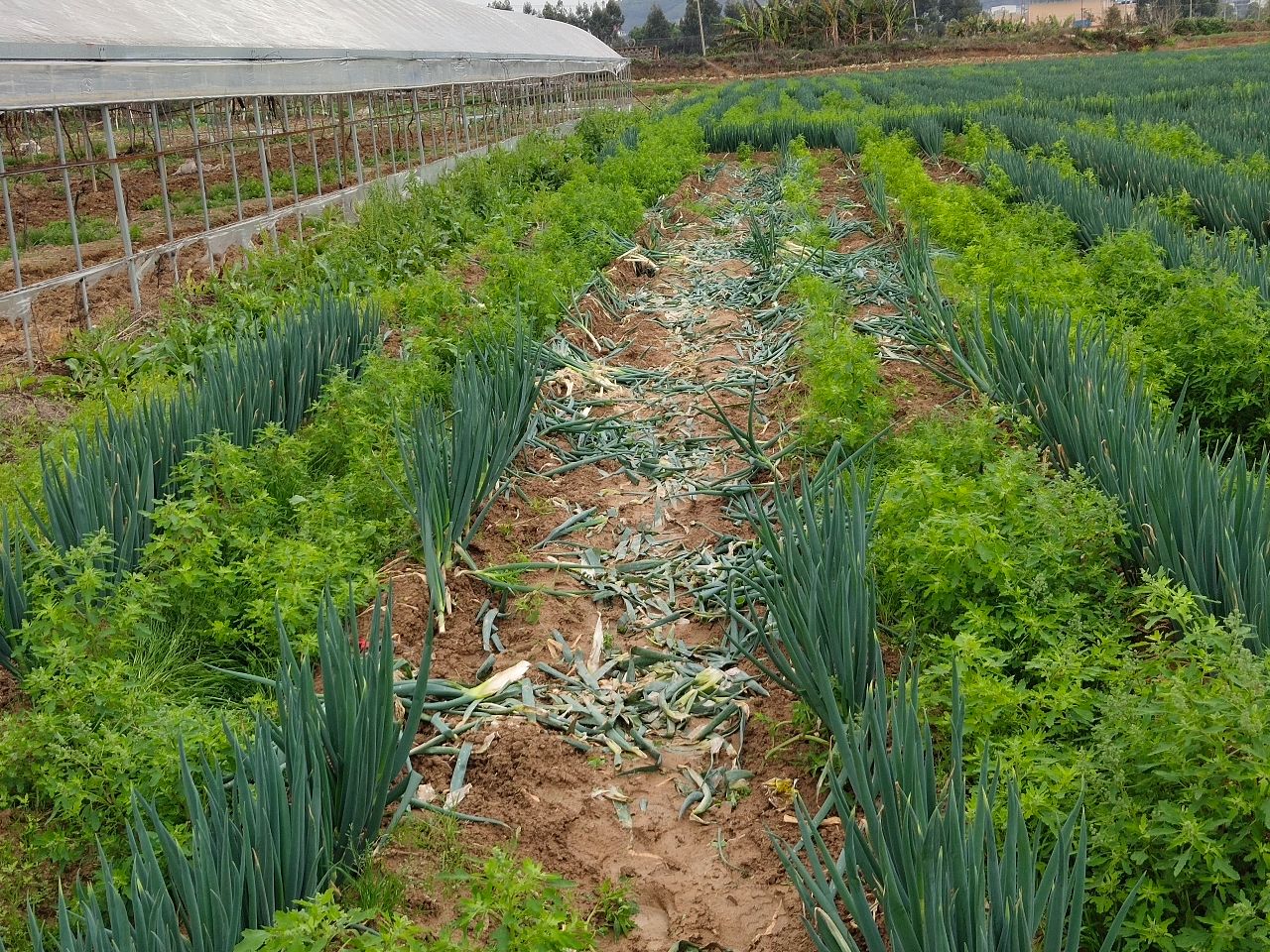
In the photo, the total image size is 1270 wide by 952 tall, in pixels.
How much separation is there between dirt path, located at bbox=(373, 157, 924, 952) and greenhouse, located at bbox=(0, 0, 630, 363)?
12.4 ft

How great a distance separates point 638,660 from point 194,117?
7.45m

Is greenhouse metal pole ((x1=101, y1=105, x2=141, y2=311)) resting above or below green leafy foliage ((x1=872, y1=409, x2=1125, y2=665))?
above

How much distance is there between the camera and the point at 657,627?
4.04 metres

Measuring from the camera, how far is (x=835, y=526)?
128 inches

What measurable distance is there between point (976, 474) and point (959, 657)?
1572 mm

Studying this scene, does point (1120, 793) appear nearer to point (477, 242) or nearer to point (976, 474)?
point (976, 474)

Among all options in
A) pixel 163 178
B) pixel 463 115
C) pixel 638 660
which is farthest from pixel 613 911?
pixel 463 115

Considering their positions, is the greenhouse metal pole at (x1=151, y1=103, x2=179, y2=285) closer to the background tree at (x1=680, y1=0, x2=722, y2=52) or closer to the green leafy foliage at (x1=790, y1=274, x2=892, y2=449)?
the green leafy foliage at (x1=790, y1=274, x2=892, y2=449)

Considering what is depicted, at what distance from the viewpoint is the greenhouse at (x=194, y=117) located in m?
7.78

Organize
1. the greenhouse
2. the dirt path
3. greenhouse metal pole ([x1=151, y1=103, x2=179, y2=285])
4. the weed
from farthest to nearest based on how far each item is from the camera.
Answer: greenhouse metal pole ([x1=151, y1=103, x2=179, y2=285]), the greenhouse, the dirt path, the weed

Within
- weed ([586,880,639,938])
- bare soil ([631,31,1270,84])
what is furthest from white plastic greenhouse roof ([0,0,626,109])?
bare soil ([631,31,1270,84])

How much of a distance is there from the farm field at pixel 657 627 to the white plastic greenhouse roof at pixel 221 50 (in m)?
1.88

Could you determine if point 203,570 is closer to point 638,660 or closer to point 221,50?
point 638,660

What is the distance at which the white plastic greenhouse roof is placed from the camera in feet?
24.3
